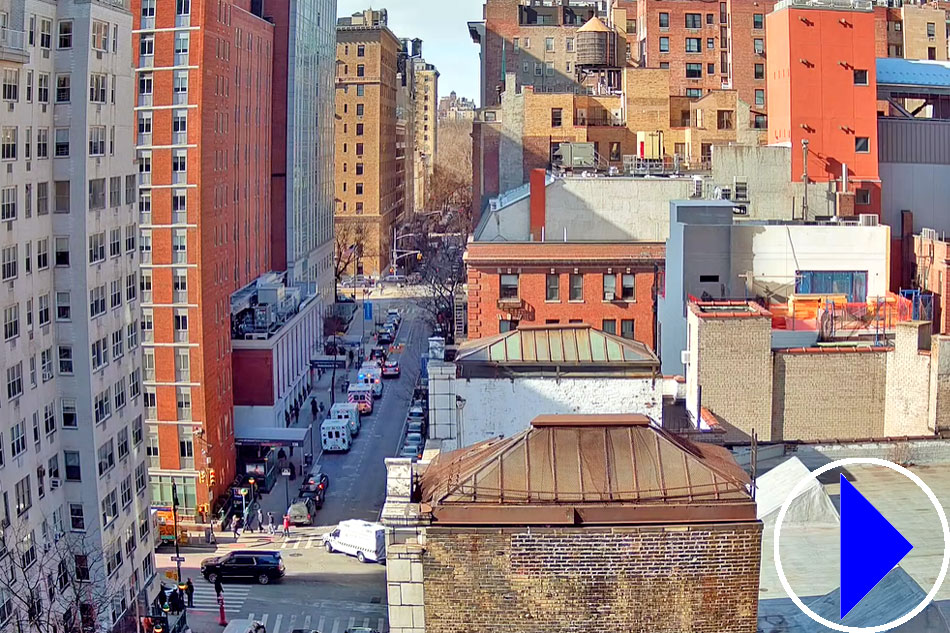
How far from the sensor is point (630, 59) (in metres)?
128

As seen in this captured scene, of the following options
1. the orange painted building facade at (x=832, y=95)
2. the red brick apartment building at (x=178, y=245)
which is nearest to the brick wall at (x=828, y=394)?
the orange painted building facade at (x=832, y=95)

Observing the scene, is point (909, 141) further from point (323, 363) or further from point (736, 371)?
point (323, 363)

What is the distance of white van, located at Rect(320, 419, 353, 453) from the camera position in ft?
267

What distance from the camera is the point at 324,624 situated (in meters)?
53.9

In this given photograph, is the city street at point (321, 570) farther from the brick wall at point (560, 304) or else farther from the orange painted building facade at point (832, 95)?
the orange painted building facade at point (832, 95)

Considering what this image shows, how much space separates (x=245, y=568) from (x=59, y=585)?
1382 cm

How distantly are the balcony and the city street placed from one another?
2267 cm

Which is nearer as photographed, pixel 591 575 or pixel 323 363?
pixel 591 575

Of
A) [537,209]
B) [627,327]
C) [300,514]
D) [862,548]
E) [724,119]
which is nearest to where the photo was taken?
[862,548]

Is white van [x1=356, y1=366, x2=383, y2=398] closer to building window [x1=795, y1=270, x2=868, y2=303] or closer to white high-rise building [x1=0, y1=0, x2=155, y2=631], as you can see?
white high-rise building [x1=0, y1=0, x2=155, y2=631]

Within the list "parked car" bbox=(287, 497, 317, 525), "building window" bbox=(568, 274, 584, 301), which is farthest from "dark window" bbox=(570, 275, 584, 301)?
"parked car" bbox=(287, 497, 317, 525)

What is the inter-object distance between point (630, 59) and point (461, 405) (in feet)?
307

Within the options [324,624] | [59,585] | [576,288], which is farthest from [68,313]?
[576,288]

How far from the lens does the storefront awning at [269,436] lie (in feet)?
256
